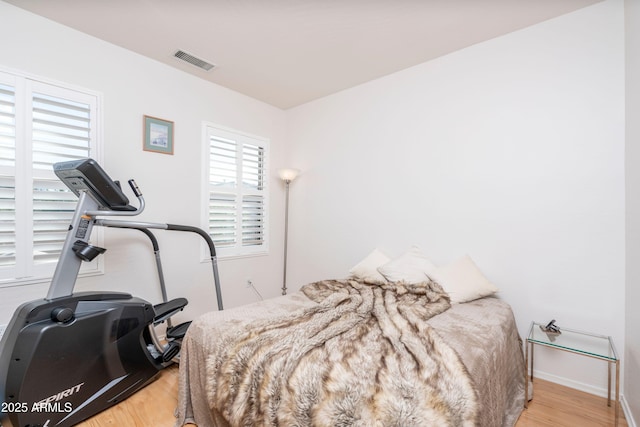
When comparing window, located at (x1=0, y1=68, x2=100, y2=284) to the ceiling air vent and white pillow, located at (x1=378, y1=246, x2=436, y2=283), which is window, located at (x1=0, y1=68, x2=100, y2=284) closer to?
the ceiling air vent

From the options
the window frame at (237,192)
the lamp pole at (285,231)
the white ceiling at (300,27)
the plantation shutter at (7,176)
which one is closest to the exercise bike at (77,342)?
the plantation shutter at (7,176)

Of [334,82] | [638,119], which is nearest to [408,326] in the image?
[638,119]

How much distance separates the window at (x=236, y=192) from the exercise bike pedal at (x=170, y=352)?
1.21 meters

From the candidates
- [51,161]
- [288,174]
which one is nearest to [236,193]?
[288,174]

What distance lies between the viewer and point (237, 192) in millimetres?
3602

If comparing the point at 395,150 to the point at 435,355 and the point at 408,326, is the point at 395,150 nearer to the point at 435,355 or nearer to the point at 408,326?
the point at 408,326

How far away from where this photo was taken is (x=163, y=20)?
2.30 metres

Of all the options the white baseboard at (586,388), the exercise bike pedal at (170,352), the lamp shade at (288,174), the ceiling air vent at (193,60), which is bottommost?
the white baseboard at (586,388)

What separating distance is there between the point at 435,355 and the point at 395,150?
2.19 m

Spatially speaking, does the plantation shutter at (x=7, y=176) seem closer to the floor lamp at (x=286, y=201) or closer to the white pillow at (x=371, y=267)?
the floor lamp at (x=286, y=201)

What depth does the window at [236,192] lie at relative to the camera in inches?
133

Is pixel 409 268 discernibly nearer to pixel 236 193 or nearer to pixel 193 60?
pixel 236 193

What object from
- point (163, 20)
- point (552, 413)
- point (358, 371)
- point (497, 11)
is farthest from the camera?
point (163, 20)

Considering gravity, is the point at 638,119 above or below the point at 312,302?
above
